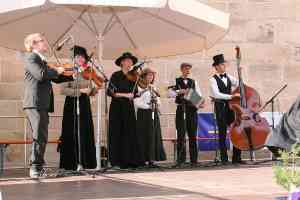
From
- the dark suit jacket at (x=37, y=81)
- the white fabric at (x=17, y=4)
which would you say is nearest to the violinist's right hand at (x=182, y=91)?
the dark suit jacket at (x=37, y=81)

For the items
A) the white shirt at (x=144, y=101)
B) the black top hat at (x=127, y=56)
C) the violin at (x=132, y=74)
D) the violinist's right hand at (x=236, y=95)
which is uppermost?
the black top hat at (x=127, y=56)

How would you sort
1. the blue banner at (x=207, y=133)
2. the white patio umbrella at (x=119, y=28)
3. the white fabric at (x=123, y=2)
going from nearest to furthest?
the white fabric at (x=123, y=2) < the white patio umbrella at (x=119, y=28) < the blue banner at (x=207, y=133)

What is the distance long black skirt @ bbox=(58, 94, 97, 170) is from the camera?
1064 centimetres

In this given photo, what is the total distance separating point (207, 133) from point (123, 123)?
2.29m

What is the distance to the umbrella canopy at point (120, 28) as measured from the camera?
34.4 feet

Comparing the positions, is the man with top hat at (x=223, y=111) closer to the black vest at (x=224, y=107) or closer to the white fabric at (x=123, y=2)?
the black vest at (x=224, y=107)

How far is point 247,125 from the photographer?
1137 centimetres

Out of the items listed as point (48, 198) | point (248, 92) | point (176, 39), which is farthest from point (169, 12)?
point (48, 198)

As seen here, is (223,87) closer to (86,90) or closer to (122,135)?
(122,135)

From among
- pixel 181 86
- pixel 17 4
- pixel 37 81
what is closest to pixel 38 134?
pixel 37 81

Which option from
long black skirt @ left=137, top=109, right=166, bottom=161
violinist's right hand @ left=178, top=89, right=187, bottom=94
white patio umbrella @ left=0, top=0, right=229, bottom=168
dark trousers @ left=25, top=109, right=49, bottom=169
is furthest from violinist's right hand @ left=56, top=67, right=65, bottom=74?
violinist's right hand @ left=178, top=89, right=187, bottom=94

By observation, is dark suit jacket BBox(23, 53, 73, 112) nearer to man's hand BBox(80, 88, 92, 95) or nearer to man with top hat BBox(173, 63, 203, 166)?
man's hand BBox(80, 88, 92, 95)

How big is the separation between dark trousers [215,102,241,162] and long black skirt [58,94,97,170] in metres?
2.30

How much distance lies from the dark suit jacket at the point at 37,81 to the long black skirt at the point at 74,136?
1071 mm
